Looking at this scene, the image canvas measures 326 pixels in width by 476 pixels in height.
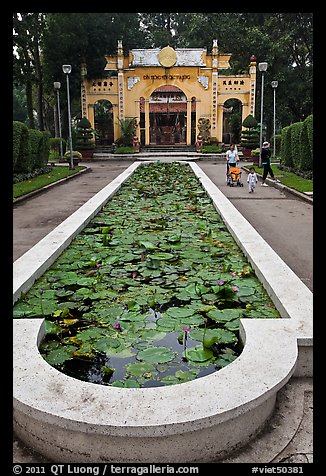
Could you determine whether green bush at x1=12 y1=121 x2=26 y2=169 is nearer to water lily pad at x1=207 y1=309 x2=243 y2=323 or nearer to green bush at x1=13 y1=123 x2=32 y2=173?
green bush at x1=13 y1=123 x2=32 y2=173

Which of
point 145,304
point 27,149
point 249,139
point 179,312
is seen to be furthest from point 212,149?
Answer: point 179,312

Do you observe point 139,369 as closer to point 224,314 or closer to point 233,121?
point 224,314

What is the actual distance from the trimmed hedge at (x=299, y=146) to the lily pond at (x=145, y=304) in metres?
8.15

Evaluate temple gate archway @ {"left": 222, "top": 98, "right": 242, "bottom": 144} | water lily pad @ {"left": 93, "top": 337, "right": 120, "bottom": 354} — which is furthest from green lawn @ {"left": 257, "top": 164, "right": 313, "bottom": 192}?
temple gate archway @ {"left": 222, "top": 98, "right": 242, "bottom": 144}

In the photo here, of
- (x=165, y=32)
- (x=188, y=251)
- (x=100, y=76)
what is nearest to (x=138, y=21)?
(x=165, y=32)

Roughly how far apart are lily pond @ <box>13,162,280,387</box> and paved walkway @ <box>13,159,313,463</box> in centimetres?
58

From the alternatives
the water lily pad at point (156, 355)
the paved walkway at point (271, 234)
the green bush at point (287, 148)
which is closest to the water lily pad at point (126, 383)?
the water lily pad at point (156, 355)

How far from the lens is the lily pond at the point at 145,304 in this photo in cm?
311

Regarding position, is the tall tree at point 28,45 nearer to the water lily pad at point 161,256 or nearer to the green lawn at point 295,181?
the green lawn at point 295,181

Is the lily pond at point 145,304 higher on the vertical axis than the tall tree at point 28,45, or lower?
lower

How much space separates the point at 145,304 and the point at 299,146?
1188 cm

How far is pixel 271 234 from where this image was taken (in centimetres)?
688

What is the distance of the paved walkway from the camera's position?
232cm

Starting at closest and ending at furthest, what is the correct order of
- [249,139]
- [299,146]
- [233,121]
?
[299,146]
[249,139]
[233,121]
